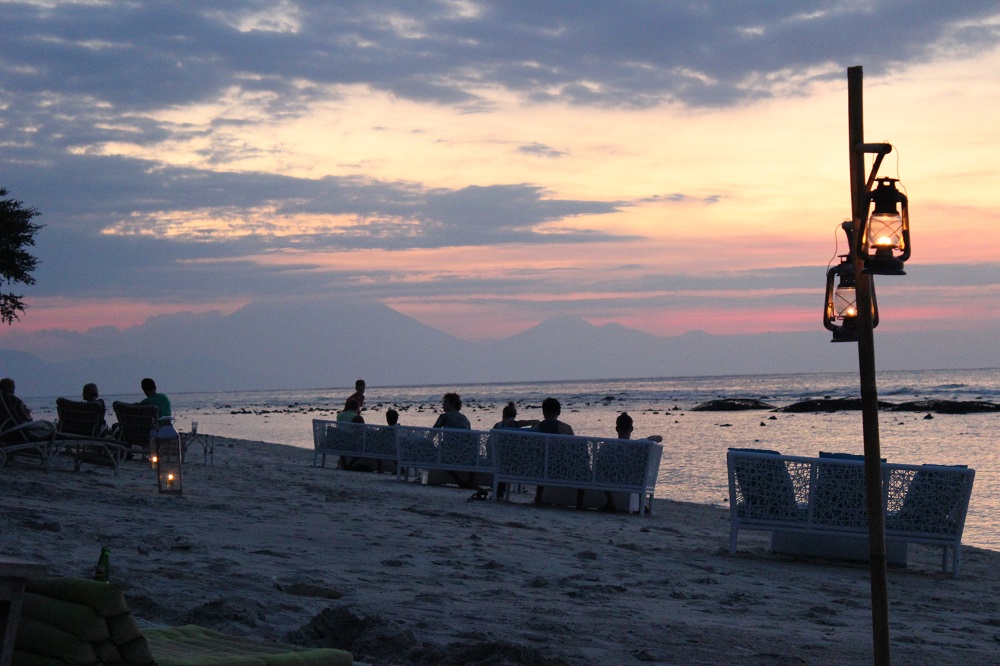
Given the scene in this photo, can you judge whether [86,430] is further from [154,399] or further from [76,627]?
[76,627]

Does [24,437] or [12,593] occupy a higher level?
[12,593]

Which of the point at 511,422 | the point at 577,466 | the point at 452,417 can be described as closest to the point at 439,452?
the point at 452,417

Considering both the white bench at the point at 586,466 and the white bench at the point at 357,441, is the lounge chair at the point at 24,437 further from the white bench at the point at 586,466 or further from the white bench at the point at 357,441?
the white bench at the point at 357,441

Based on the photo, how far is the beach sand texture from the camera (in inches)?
203

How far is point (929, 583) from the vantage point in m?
8.48

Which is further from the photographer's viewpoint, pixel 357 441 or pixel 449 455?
pixel 357 441

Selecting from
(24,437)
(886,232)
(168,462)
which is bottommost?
(168,462)

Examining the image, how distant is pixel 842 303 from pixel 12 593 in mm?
4000

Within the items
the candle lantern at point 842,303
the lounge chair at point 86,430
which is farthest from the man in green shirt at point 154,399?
the candle lantern at point 842,303

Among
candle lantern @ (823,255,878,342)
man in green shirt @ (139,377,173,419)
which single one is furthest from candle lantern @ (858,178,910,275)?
man in green shirt @ (139,377,173,419)

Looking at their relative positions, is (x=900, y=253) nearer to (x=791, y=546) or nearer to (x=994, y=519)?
(x=791, y=546)

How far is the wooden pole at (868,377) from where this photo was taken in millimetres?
4594

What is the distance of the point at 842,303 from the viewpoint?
5.26 metres

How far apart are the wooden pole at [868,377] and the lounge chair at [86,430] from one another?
9.28 meters
